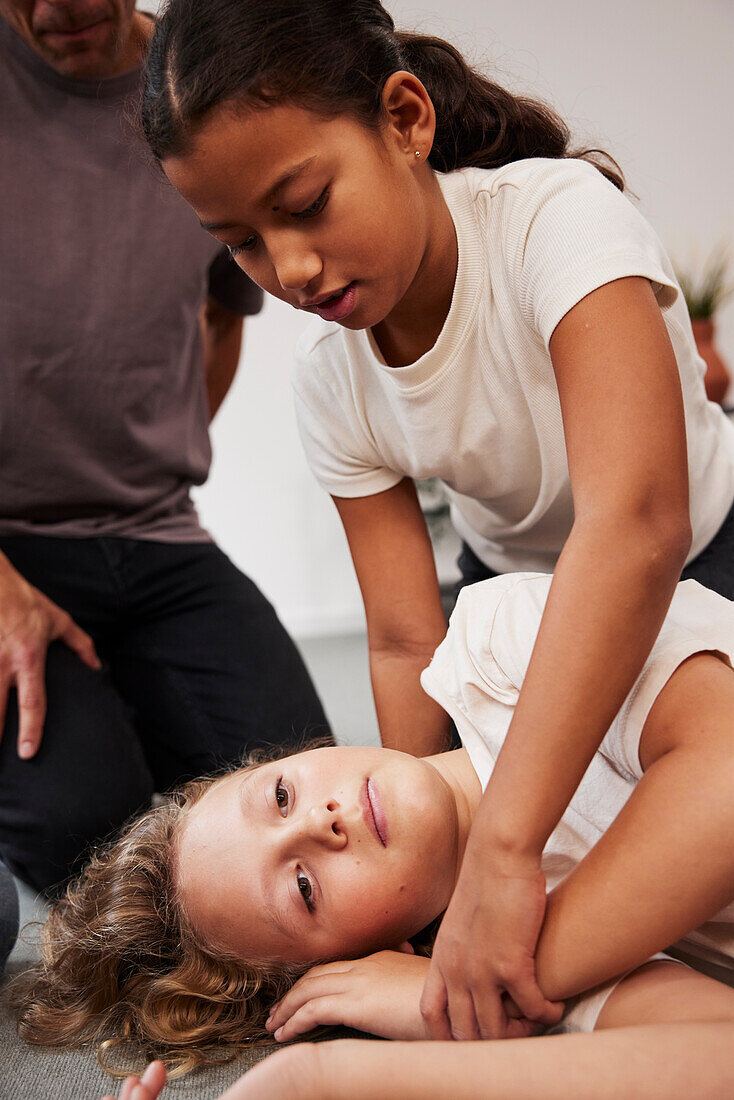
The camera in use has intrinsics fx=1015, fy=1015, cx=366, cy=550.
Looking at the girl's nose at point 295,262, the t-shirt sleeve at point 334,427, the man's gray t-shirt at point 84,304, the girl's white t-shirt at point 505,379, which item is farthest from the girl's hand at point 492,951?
the man's gray t-shirt at point 84,304

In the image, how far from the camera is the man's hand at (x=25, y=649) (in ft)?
4.86

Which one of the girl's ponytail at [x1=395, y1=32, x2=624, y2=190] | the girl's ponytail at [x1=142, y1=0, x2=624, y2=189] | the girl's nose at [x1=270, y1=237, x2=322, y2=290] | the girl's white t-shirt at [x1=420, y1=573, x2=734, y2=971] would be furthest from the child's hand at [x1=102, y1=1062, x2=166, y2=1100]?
the girl's ponytail at [x1=395, y1=32, x2=624, y2=190]

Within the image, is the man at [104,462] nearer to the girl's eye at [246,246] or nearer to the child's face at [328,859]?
the child's face at [328,859]

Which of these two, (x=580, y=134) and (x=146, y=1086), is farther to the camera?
(x=580, y=134)

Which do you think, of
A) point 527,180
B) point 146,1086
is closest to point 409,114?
point 527,180

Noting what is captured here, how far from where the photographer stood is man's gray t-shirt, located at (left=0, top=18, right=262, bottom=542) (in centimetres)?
162

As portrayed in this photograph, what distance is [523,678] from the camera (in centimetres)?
103

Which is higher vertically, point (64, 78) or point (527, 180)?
point (527, 180)

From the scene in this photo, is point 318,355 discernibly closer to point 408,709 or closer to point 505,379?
point 505,379

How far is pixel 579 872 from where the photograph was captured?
2.92ft

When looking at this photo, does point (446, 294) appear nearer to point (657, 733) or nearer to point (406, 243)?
point (406, 243)

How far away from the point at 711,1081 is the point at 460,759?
491 mm

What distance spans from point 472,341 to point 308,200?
35 centimetres

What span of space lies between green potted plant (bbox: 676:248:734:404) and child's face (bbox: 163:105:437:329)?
2.20 meters
